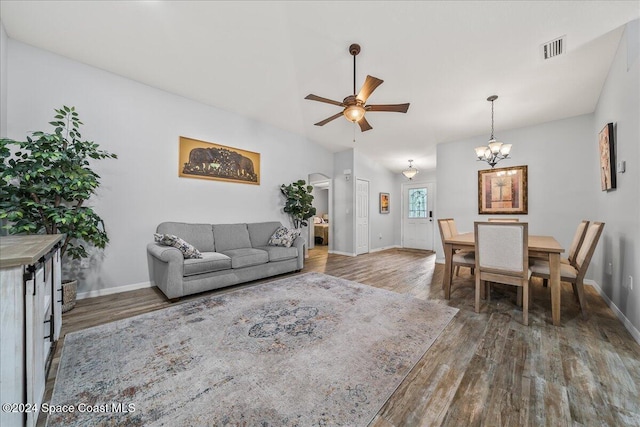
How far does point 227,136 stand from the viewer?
4320 millimetres

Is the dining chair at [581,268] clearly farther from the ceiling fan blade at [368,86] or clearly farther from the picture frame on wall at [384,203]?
the picture frame on wall at [384,203]

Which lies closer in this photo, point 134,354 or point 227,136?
point 134,354

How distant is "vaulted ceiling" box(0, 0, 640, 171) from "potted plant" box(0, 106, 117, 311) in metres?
0.96

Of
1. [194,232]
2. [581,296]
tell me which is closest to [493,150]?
[581,296]

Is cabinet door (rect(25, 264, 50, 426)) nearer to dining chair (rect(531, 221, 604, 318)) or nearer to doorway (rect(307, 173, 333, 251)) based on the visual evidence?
dining chair (rect(531, 221, 604, 318))

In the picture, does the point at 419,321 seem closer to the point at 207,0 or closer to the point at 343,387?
the point at 343,387

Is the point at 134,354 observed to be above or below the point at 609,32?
below

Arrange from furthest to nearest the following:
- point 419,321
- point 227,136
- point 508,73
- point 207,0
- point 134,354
Answer: point 227,136 → point 508,73 → point 419,321 → point 207,0 → point 134,354

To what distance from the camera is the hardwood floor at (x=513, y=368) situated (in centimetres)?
128

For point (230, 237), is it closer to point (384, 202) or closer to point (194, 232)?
point (194, 232)

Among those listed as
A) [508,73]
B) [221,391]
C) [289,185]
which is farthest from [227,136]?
[508,73]

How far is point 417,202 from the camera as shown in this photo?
7.47 meters

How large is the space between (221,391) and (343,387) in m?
0.74

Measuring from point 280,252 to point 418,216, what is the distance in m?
5.13
